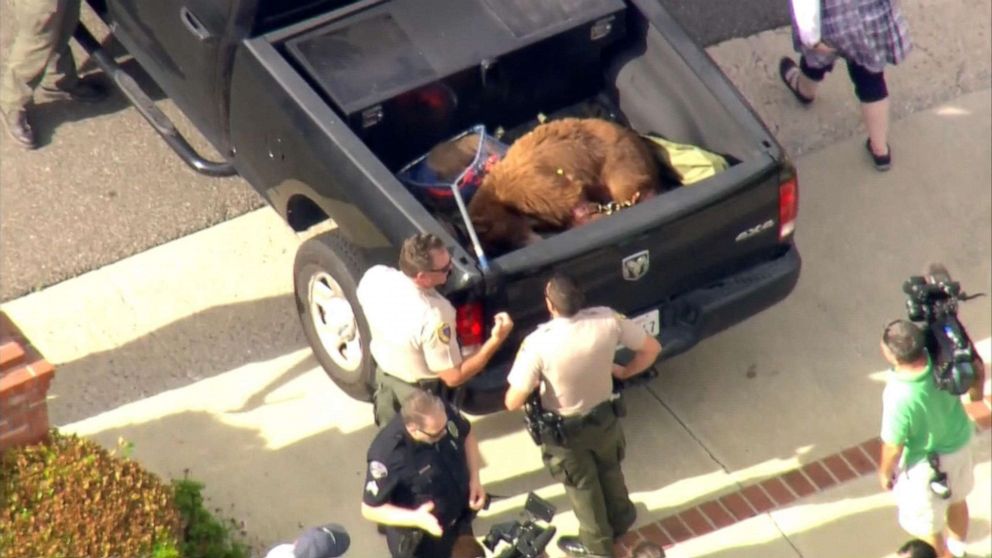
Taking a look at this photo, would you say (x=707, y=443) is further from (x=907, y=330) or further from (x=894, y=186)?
(x=894, y=186)

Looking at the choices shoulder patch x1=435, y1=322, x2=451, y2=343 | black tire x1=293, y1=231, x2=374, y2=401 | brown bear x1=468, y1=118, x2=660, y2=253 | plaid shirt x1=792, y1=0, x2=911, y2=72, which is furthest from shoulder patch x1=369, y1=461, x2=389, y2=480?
plaid shirt x1=792, y1=0, x2=911, y2=72

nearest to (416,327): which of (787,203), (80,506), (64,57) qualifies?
(80,506)

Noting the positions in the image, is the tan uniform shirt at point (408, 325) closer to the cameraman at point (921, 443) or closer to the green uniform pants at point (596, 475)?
the green uniform pants at point (596, 475)

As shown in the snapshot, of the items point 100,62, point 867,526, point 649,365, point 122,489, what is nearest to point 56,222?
point 100,62

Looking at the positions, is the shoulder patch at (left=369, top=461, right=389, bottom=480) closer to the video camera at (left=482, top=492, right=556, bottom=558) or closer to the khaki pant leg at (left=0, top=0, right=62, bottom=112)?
the video camera at (left=482, top=492, right=556, bottom=558)

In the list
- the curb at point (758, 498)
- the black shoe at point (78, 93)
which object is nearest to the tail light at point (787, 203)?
the curb at point (758, 498)
